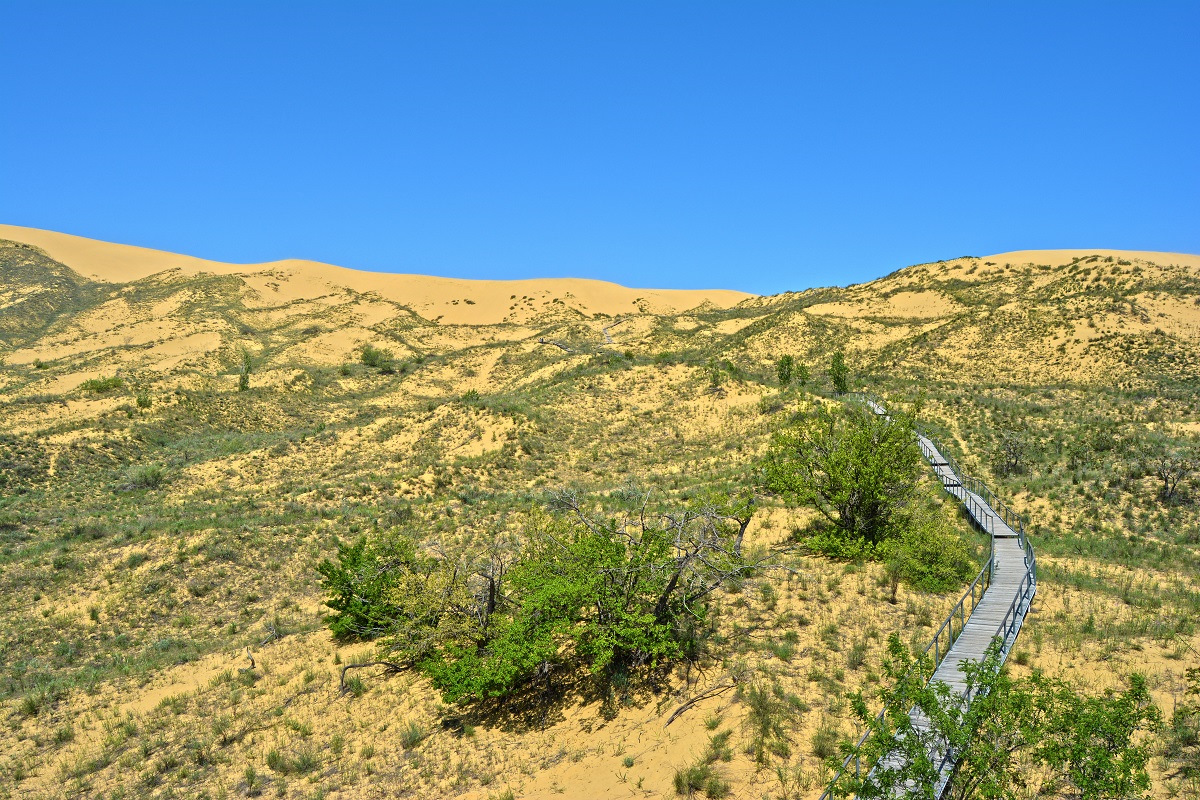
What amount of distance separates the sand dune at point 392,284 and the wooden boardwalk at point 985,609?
7859 cm

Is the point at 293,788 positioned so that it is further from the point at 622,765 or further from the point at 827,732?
the point at 827,732

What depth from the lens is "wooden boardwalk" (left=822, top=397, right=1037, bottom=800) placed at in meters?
9.80

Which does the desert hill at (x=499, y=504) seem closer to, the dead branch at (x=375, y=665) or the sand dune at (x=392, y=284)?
the dead branch at (x=375, y=665)

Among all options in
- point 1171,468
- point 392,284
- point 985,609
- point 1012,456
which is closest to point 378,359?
point 392,284

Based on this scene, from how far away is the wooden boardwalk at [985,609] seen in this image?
9797 mm

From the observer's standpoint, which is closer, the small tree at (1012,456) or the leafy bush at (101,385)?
the small tree at (1012,456)

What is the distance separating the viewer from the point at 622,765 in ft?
34.9

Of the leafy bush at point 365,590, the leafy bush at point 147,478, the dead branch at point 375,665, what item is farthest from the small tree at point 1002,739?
the leafy bush at point 147,478

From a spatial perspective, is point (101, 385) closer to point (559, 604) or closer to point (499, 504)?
point (499, 504)

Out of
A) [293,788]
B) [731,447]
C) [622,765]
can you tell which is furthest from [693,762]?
[731,447]

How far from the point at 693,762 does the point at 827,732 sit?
83.8 inches

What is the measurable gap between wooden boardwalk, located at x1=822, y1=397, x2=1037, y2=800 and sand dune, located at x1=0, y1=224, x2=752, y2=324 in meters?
78.6

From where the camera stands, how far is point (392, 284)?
109438mm

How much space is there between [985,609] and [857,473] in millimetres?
5058
